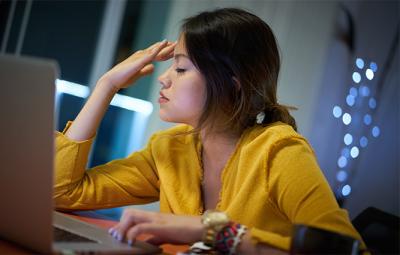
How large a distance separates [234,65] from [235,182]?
236mm

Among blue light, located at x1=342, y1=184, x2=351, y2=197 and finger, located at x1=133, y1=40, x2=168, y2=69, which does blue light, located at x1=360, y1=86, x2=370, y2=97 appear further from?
finger, located at x1=133, y1=40, x2=168, y2=69

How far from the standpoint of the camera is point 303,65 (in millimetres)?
2777

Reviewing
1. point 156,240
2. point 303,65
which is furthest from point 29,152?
point 303,65

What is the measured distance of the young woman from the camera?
1032 mm

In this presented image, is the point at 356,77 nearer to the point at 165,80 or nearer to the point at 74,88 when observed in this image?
the point at 165,80

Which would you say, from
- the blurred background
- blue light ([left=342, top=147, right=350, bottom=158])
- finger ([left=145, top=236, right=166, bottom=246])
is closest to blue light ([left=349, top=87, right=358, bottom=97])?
the blurred background

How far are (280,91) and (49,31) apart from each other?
1.63 m

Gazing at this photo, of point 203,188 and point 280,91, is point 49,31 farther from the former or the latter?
point 203,188

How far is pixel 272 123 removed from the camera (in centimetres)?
118

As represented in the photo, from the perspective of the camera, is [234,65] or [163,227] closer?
[163,227]

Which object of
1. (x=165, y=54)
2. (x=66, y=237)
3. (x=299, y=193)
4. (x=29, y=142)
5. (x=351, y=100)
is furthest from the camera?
(x=165, y=54)

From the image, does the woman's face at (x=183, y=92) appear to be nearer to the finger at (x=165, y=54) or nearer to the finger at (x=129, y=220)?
the finger at (x=165, y=54)

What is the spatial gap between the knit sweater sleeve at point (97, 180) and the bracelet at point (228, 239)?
0.48 meters

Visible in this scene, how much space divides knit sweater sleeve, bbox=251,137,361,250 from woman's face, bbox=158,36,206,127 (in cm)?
22
